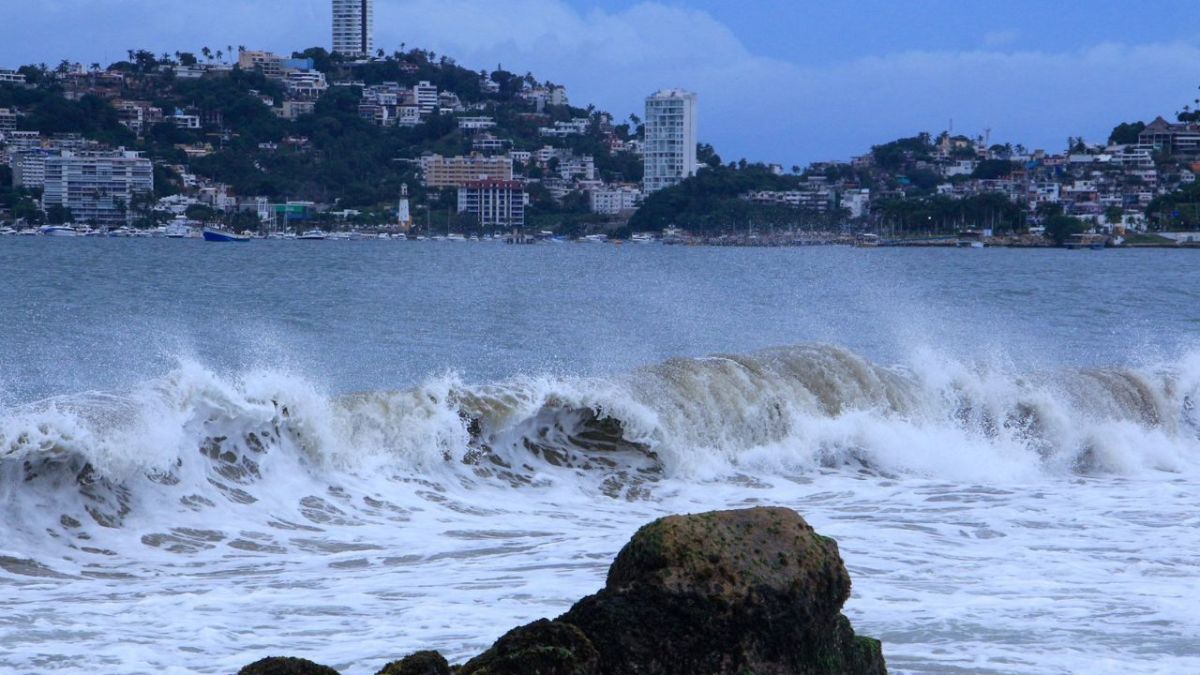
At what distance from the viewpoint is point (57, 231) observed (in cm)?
11612

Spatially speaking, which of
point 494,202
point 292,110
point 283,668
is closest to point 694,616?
point 283,668

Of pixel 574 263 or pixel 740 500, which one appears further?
pixel 574 263

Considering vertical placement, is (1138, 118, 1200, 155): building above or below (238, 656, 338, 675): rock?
above

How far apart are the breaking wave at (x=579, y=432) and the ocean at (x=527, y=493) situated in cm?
3

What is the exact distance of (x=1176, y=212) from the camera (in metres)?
132

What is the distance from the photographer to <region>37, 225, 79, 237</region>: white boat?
113894 mm

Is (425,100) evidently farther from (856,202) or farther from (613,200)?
(856,202)

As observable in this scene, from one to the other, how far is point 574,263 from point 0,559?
72.2 metres

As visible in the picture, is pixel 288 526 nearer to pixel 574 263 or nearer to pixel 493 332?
pixel 493 332

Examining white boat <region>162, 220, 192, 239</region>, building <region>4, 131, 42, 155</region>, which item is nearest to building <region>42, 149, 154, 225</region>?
white boat <region>162, 220, 192, 239</region>

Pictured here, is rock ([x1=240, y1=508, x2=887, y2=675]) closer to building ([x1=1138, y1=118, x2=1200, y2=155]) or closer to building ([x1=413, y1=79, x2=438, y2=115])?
building ([x1=1138, y1=118, x2=1200, y2=155])

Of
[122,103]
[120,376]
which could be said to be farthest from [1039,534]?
[122,103]

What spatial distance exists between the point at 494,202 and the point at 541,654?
143295mm

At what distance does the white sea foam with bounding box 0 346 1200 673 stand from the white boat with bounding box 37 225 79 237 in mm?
103460
